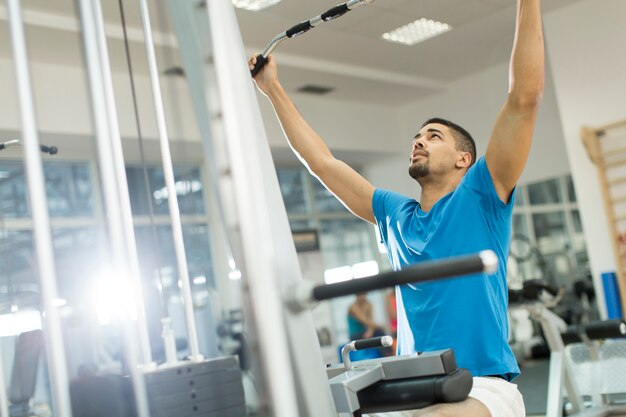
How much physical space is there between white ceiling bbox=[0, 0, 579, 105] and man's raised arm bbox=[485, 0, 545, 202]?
3.81 meters

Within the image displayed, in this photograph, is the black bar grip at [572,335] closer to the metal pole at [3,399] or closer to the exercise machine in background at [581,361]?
the exercise machine in background at [581,361]

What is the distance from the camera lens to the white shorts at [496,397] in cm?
155

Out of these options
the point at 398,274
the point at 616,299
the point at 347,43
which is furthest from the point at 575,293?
the point at 398,274

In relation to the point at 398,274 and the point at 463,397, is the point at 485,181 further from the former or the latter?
the point at 398,274

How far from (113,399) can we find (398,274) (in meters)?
0.41

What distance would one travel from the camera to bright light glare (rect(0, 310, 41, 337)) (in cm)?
100

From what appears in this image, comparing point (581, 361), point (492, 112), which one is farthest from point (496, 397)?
point (492, 112)

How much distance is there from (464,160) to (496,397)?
0.72 meters

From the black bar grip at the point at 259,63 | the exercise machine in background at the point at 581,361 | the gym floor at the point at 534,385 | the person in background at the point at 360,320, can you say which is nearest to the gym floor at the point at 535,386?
the gym floor at the point at 534,385

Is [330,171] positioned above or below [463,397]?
above

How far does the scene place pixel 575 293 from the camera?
8312mm

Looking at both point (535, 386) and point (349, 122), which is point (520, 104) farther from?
point (349, 122)

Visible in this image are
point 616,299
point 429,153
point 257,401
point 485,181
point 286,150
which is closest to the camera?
point 257,401

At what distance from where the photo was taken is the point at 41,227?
2.95 feet
